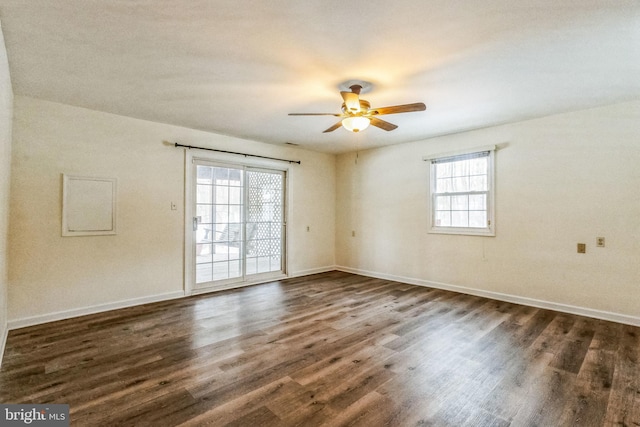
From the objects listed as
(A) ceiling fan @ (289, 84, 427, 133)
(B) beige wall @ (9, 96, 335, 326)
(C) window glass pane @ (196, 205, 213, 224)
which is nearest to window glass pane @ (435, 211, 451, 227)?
(A) ceiling fan @ (289, 84, 427, 133)

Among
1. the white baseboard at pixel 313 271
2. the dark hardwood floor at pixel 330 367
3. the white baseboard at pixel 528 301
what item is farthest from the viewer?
the white baseboard at pixel 313 271

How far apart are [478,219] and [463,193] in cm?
46

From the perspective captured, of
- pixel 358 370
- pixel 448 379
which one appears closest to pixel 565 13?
pixel 448 379

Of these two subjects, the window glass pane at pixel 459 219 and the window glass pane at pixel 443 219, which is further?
the window glass pane at pixel 443 219

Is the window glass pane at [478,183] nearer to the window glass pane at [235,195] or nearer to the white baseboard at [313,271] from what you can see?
the white baseboard at [313,271]

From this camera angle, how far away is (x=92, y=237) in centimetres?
378

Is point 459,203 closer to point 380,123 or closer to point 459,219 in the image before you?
point 459,219

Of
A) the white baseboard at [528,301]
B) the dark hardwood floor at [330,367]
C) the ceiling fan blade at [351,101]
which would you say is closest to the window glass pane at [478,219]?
the white baseboard at [528,301]

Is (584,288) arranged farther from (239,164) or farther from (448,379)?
(239,164)

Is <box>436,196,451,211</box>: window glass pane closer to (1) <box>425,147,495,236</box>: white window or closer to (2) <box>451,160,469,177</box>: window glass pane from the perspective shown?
(1) <box>425,147,495,236</box>: white window

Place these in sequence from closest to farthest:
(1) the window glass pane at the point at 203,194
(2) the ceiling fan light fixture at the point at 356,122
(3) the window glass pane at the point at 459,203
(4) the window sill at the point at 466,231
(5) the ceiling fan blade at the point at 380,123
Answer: (2) the ceiling fan light fixture at the point at 356,122 < (5) the ceiling fan blade at the point at 380,123 < (4) the window sill at the point at 466,231 < (1) the window glass pane at the point at 203,194 < (3) the window glass pane at the point at 459,203

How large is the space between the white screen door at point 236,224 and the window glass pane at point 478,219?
3.24m

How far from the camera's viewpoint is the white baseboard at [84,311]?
332cm

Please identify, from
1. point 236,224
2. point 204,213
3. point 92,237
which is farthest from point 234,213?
point 92,237
